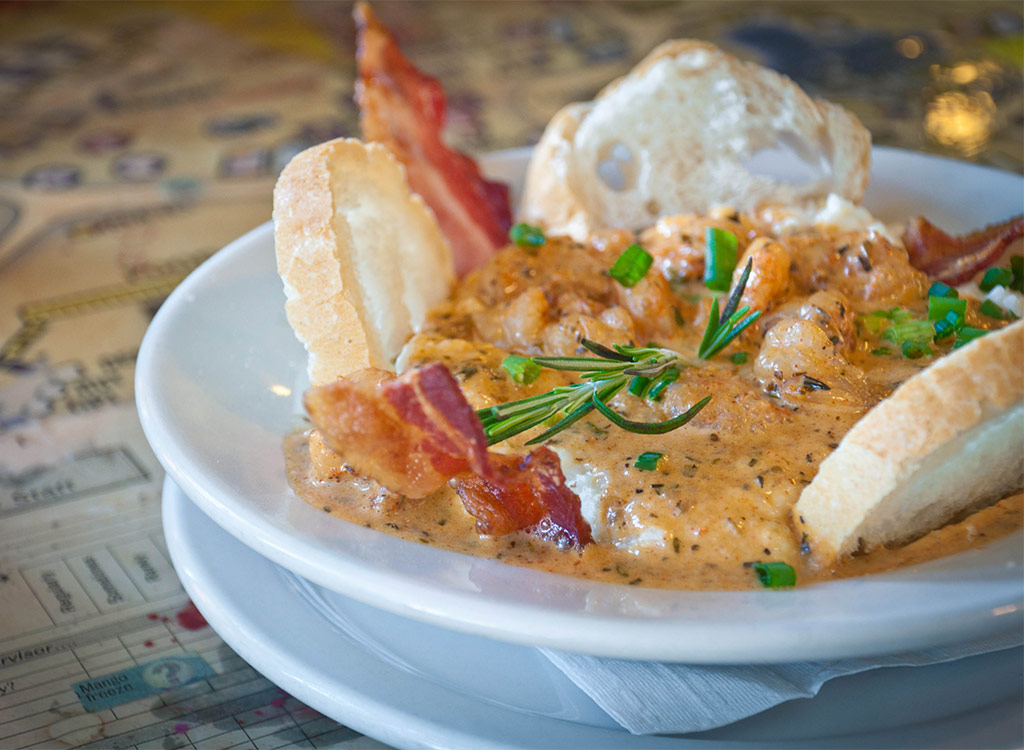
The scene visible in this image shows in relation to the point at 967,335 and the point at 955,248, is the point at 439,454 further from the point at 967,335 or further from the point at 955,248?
the point at 955,248

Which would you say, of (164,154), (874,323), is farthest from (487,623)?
(164,154)

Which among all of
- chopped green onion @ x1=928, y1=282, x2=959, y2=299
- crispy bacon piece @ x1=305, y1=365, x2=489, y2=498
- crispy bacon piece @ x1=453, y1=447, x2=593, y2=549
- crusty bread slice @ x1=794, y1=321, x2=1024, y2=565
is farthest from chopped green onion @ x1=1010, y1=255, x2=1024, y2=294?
crispy bacon piece @ x1=305, y1=365, x2=489, y2=498

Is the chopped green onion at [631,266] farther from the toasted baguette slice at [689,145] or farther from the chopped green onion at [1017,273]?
the chopped green onion at [1017,273]

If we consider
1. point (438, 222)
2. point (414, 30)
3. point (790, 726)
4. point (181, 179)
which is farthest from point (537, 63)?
point (790, 726)

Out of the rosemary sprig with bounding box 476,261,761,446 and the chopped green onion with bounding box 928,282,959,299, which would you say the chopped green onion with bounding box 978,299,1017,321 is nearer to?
the chopped green onion with bounding box 928,282,959,299

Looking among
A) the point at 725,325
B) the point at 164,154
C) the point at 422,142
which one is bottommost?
the point at 164,154

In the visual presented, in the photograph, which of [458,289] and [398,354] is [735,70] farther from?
[398,354]
